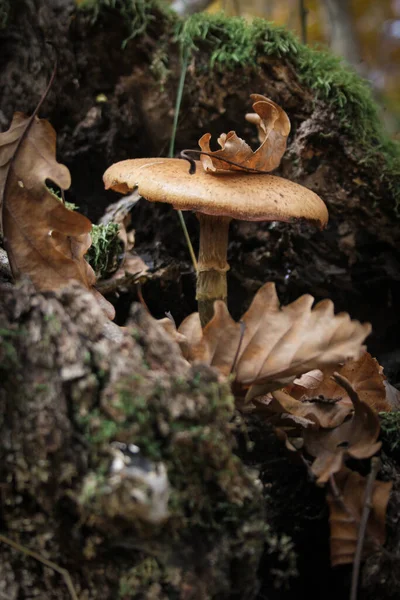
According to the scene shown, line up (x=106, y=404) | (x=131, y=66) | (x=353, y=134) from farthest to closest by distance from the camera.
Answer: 1. (x=131, y=66)
2. (x=353, y=134)
3. (x=106, y=404)

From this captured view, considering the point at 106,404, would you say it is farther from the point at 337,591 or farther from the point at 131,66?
the point at 131,66

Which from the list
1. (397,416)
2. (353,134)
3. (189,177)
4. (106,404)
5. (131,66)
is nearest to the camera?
(106,404)

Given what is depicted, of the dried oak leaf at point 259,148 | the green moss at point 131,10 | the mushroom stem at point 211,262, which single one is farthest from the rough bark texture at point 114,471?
the green moss at point 131,10

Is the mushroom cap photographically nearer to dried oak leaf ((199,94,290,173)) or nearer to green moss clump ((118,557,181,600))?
dried oak leaf ((199,94,290,173))

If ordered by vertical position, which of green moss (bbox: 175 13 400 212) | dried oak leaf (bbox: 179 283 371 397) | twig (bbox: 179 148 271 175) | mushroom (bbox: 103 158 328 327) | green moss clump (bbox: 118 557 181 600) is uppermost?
green moss (bbox: 175 13 400 212)

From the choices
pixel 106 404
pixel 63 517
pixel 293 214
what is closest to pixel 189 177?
pixel 293 214

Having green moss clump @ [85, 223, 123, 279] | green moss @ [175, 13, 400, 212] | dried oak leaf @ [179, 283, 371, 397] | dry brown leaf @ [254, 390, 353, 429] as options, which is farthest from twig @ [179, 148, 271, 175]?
→ green moss @ [175, 13, 400, 212]

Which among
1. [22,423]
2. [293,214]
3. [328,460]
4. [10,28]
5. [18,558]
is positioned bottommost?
[18,558]
